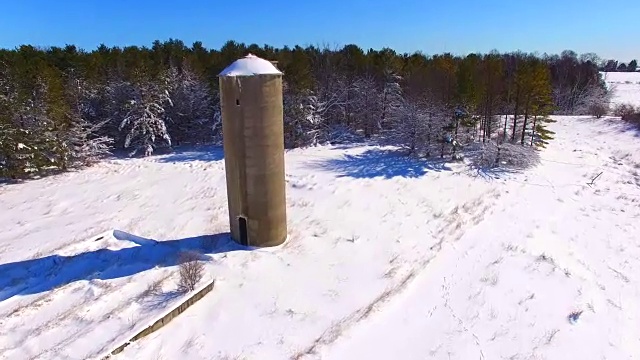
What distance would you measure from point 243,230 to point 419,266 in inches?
197

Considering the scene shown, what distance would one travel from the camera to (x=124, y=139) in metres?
26.5

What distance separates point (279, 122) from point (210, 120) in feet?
61.2

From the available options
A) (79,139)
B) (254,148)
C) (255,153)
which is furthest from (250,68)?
(79,139)

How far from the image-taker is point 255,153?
11047mm

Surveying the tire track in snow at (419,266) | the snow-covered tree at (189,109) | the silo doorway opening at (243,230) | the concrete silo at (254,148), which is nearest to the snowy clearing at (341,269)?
the tire track in snow at (419,266)

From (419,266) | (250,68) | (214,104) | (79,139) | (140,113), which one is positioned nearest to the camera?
(250,68)

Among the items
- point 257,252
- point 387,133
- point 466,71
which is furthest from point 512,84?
point 257,252

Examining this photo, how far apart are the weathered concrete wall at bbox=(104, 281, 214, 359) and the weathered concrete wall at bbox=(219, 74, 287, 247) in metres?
2.57

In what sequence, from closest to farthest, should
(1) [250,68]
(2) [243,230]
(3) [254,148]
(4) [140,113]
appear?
(1) [250,68]
(3) [254,148]
(2) [243,230]
(4) [140,113]

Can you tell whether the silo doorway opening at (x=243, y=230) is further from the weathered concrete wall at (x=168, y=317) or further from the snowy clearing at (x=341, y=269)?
the weathered concrete wall at (x=168, y=317)

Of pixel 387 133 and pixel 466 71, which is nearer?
pixel 466 71

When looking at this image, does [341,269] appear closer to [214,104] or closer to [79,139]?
[79,139]

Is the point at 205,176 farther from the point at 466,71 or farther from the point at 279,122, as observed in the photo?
the point at 466,71

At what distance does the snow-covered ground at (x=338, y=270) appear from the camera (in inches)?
320
